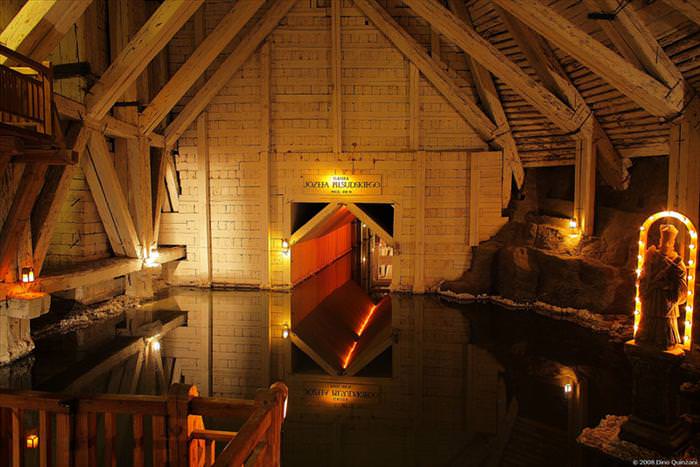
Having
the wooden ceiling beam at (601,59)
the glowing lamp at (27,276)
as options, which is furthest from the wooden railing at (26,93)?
the wooden ceiling beam at (601,59)

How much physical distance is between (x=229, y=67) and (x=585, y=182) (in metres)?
8.86

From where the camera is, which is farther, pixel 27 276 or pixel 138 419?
pixel 27 276

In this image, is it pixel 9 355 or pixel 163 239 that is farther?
pixel 163 239

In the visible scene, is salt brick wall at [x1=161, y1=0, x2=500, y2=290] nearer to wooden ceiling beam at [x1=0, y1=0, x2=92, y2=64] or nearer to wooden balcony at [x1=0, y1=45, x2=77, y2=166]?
wooden balcony at [x1=0, y1=45, x2=77, y2=166]

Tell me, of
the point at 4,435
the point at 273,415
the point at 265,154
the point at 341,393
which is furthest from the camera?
the point at 265,154

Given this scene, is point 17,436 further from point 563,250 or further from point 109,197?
point 563,250

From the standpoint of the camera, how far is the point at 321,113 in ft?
41.3

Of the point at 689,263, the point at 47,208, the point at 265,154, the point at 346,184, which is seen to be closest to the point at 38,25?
the point at 47,208

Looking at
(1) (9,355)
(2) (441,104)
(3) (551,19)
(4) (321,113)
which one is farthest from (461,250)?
(1) (9,355)

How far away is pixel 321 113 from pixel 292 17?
8.28 feet

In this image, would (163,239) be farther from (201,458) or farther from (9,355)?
(201,458)

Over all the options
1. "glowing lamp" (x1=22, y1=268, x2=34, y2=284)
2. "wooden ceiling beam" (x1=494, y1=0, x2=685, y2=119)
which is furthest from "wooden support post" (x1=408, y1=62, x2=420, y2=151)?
"glowing lamp" (x1=22, y1=268, x2=34, y2=284)

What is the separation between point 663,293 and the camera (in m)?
4.75

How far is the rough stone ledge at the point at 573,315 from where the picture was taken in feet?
28.6
